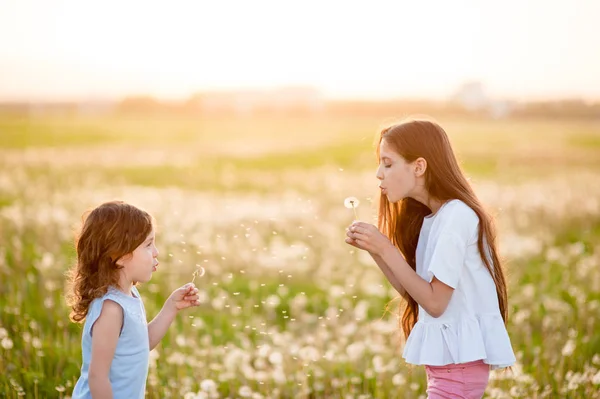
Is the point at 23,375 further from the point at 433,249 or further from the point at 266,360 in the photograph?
the point at 433,249

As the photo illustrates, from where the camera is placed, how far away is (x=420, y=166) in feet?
12.4

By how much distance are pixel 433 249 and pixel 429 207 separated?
259mm

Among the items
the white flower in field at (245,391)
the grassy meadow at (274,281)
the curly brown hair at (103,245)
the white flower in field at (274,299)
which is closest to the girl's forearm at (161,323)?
the curly brown hair at (103,245)

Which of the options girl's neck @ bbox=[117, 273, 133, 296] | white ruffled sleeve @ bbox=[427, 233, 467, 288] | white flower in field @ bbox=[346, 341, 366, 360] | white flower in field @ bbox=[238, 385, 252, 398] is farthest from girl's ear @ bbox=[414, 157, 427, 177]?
white flower in field @ bbox=[346, 341, 366, 360]

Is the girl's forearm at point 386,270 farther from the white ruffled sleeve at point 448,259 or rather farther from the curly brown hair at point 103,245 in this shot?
the curly brown hair at point 103,245

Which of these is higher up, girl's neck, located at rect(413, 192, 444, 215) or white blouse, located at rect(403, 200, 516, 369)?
girl's neck, located at rect(413, 192, 444, 215)

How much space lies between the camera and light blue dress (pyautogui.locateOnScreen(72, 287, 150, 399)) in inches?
136

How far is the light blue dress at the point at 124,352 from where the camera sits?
3.46m

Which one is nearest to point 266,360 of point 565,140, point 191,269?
point 191,269

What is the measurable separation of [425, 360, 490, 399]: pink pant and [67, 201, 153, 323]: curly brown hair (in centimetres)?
150

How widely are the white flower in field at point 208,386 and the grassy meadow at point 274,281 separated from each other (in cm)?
3

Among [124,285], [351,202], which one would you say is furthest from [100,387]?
[351,202]

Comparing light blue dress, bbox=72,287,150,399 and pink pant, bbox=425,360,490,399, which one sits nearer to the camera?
light blue dress, bbox=72,287,150,399

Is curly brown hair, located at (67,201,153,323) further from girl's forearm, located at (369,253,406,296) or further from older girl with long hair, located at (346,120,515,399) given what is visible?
girl's forearm, located at (369,253,406,296)
